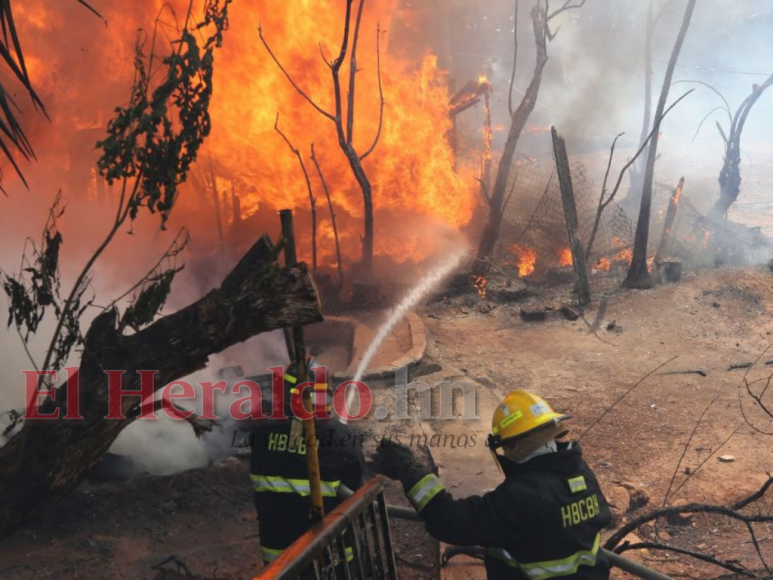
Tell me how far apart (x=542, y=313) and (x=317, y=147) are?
763 cm

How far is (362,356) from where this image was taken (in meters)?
9.22

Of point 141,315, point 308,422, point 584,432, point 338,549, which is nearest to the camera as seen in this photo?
point 308,422

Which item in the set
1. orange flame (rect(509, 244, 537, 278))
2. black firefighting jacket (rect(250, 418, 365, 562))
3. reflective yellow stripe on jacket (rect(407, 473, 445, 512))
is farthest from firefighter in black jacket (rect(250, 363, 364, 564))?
orange flame (rect(509, 244, 537, 278))

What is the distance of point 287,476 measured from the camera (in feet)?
11.6

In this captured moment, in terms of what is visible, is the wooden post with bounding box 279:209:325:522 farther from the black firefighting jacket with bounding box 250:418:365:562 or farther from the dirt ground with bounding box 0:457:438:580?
the dirt ground with bounding box 0:457:438:580

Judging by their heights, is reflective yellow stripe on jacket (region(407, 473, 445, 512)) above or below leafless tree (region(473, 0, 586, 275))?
below

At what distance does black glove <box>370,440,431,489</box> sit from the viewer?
134 inches

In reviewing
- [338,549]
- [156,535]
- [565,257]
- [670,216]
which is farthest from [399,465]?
[670,216]

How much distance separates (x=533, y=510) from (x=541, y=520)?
63 mm

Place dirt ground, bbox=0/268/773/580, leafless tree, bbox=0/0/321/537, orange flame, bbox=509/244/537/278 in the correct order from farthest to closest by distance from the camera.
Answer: orange flame, bbox=509/244/537/278, dirt ground, bbox=0/268/773/580, leafless tree, bbox=0/0/321/537

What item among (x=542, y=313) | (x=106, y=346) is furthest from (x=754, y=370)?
(x=106, y=346)

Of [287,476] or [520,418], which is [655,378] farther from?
[287,476]

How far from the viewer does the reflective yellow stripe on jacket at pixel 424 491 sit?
3277mm

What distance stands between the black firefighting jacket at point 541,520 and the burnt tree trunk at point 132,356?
4.12 ft
